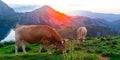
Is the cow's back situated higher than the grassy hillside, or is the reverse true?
the cow's back

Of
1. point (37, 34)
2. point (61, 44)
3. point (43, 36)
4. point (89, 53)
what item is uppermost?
point (37, 34)

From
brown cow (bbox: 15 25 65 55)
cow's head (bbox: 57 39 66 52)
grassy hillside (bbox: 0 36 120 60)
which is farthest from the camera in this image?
brown cow (bbox: 15 25 65 55)

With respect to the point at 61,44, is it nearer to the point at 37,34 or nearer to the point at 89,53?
the point at 37,34

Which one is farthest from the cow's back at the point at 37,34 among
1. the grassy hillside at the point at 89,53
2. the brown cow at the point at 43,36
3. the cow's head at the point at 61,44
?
the grassy hillside at the point at 89,53

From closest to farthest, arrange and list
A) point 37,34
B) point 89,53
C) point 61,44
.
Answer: point 61,44, point 37,34, point 89,53

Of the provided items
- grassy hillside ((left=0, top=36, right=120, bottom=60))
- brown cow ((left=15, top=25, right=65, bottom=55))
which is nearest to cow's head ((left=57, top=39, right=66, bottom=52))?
brown cow ((left=15, top=25, right=65, bottom=55))

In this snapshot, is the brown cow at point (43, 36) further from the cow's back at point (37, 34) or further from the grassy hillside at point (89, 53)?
the grassy hillside at point (89, 53)

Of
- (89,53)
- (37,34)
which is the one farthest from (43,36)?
(89,53)

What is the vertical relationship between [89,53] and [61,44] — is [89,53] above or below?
below

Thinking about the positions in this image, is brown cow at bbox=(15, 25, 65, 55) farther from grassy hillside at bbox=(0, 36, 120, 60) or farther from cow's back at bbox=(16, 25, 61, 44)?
grassy hillside at bbox=(0, 36, 120, 60)

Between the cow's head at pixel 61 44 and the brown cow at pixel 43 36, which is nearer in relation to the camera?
the cow's head at pixel 61 44

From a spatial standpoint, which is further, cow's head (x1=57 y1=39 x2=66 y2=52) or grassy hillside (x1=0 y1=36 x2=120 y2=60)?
cow's head (x1=57 y1=39 x2=66 y2=52)

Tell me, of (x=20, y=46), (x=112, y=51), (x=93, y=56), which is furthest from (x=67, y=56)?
(x=20, y=46)

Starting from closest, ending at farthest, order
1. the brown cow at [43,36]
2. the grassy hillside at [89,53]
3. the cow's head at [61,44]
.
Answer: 1. the grassy hillside at [89,53]
2. the cow's head at [61,44]
3. the brown cow at [43,36]
